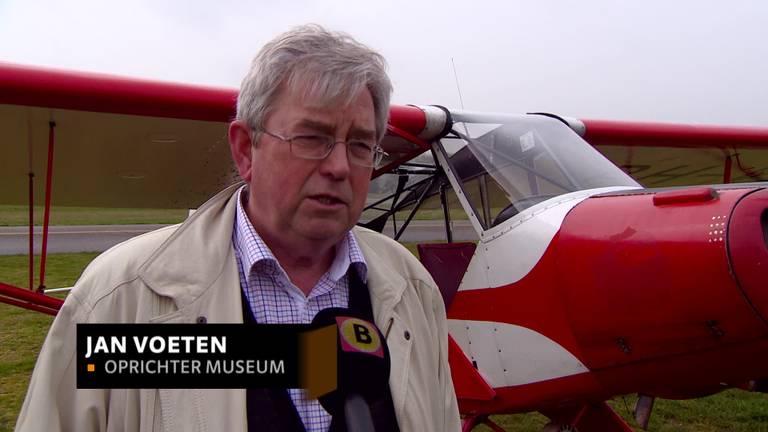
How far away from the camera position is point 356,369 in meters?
1.14

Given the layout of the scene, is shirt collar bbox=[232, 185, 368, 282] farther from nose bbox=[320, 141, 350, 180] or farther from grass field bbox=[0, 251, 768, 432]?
grass field bbox=[0, 251, 768, 432]

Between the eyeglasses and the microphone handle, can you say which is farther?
the eyeglasses

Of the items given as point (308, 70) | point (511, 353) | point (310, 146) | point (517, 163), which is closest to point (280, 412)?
point (310, 146)

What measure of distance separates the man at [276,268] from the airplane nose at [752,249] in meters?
1.24

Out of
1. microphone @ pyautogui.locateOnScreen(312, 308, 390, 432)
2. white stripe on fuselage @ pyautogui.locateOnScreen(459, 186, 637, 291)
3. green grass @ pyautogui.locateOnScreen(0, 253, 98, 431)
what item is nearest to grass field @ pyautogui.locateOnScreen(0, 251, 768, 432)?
green grass @ pyautogui.locateOnScreen(0, 253, 98, 431)

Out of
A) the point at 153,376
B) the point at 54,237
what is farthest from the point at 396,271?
the point at 54,237

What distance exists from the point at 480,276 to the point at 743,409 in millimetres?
3399

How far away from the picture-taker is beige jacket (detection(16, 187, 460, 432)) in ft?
3.62

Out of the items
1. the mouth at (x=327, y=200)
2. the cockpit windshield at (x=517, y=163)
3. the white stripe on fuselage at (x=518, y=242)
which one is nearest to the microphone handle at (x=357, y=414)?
the mouth at (x=327, y=200)

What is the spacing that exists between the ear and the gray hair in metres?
0.03

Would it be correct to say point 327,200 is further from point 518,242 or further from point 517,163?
point 517,163

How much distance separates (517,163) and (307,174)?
7.77 ft

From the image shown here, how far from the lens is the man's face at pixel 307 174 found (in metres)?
1.29

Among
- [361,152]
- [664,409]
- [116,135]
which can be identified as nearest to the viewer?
[361,152]
